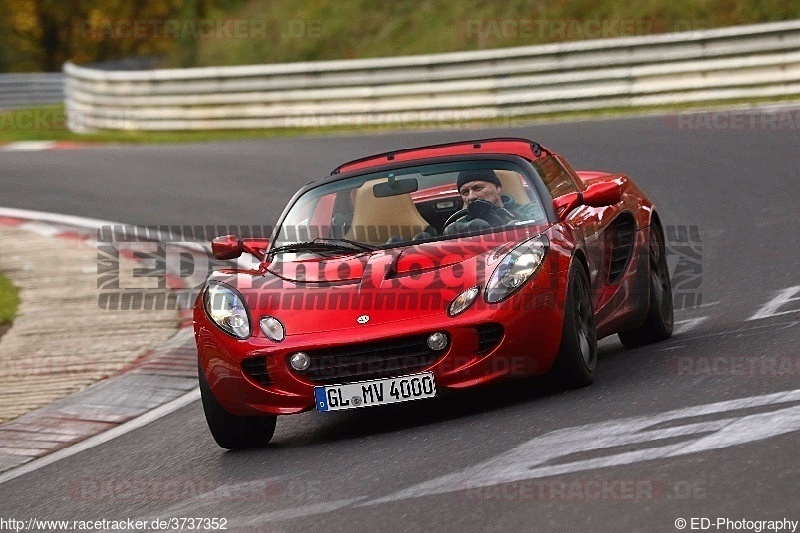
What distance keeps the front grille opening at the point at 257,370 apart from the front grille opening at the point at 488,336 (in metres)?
0.98

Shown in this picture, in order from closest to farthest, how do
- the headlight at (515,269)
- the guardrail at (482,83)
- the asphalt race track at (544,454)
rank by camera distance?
1. the asphalt race track at (544,454)
2. the headlight at (515,269)
3. the guardrail at (482,83)

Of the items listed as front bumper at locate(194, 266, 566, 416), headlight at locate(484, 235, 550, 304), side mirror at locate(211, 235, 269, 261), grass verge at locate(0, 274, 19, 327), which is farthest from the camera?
grass verge at locate(0, 274, 19, 327)

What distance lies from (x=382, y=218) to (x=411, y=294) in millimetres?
1176

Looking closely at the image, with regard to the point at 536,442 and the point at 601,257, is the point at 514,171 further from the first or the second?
the point at 536,442

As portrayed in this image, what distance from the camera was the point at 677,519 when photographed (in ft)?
15.5

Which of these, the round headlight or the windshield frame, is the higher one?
the windshield frame

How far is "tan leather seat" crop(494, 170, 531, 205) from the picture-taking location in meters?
7.95

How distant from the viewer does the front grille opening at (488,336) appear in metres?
6.81

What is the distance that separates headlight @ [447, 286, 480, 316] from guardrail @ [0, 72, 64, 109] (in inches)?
1659

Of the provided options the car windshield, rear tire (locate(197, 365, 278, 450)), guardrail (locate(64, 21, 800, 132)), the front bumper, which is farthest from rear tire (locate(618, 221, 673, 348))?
guardrail (locate(64, 21, 800, 132))

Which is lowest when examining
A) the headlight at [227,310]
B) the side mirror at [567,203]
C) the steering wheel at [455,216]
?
the headlight at [227,310]

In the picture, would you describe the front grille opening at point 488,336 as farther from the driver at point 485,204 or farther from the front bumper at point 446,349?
the driver at point 485,204

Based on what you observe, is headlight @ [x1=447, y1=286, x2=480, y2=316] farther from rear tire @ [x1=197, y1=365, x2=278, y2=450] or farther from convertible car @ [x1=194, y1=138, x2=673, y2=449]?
rear tire @ [x1=197, y1=365, x2=278, y2=450]

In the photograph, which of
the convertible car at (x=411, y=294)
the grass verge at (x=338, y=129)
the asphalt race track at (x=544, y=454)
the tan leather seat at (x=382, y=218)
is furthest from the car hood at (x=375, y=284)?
the grass verge at (x=338, y=129)
